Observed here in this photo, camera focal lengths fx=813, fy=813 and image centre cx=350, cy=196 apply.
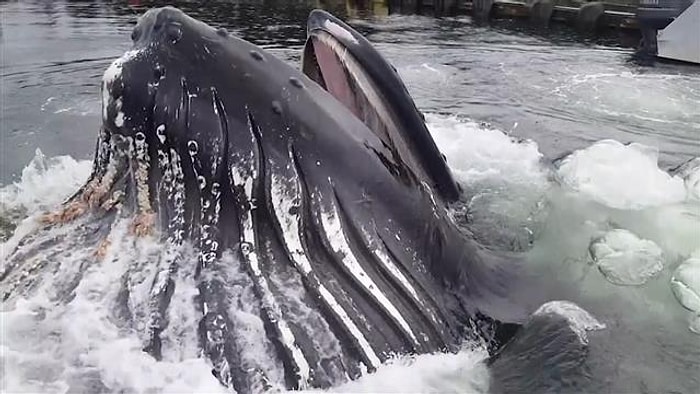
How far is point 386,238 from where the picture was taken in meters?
4.02

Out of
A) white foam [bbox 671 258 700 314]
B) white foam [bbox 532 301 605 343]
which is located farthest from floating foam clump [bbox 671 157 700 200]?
white foam [bbox 532 301 605 343]

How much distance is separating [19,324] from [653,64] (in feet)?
52.6

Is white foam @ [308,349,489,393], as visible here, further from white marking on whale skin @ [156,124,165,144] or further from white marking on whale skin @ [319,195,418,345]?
white marking on whale skin @ [156,124,165,144]

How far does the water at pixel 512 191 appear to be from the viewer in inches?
146

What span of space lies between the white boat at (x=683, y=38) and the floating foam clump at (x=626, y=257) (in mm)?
12086

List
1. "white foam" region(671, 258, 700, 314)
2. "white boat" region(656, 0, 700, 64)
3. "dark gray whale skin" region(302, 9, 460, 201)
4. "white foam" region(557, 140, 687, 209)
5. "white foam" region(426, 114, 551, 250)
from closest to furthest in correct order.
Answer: "dark gray whale skin" region(302, 9, 460, 201)
"white foam" region(671, 258, 700, 314)
"white foam" region(426, 114, 551, 250)
"white foam" region(557, 140, 687, 209)
"white boat" region(656, 0, 700, 64)

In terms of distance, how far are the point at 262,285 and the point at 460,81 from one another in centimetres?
1107

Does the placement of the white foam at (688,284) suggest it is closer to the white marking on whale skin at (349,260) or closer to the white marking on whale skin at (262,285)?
the white marking on whale skin at (349,260)

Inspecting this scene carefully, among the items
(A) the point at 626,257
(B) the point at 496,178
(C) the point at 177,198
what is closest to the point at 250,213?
(C) the point at 177,198

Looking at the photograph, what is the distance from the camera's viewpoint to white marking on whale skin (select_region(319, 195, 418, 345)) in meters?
3.83

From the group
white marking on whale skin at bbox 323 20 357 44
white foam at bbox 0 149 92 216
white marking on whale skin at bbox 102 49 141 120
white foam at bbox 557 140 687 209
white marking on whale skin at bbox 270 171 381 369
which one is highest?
white marking on whale skin at bbox 323 20 357 44

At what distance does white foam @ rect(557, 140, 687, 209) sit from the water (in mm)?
25

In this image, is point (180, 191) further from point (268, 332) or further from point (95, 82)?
point (95, 82)

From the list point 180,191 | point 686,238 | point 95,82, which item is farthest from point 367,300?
point 95,82
